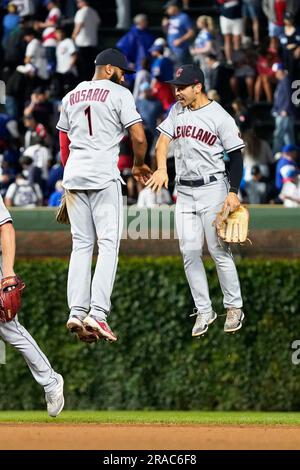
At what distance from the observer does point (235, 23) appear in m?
22.8

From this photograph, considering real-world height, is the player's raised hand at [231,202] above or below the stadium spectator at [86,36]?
below

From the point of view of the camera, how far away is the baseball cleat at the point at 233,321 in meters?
13.7

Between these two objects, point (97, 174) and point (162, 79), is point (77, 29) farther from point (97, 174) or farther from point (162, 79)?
point (97, 174)

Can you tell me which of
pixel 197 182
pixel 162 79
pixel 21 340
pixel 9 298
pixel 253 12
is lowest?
pixel 21 340

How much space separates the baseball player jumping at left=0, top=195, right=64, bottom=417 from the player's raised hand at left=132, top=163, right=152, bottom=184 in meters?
1.20

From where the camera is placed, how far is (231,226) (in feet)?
44.1

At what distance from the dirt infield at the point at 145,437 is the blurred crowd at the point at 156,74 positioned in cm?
596

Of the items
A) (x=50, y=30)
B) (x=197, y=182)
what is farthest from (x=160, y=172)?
(x=50, y=30)

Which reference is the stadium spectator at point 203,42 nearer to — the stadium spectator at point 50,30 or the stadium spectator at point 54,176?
the stadium spectator at point 50,30

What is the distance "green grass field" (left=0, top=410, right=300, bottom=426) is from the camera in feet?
49.9

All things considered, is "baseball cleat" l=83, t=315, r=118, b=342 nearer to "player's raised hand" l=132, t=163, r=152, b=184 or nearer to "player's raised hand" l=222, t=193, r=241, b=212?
"player's raised hand" l=132, t=163, r=152, b=184

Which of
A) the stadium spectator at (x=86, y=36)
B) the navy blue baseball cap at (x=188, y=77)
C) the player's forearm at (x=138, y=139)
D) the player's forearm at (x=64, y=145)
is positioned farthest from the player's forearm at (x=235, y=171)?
the stadium spectator at (x=86, y=36)

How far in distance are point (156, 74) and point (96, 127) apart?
9.50 meters
